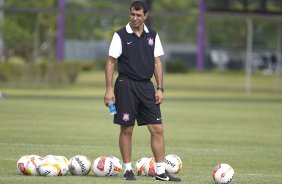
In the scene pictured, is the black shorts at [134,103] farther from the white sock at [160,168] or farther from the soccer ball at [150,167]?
the soccer ball at [150,167]

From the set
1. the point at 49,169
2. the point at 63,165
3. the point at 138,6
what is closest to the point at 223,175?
the point at 63,165

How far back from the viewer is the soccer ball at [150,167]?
518 inches

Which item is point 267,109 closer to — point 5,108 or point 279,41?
point 5,108

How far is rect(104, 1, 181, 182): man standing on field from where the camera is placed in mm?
12727

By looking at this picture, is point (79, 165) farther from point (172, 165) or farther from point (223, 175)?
point (223, 175)

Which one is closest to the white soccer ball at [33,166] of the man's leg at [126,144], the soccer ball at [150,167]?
the man's leg at [126,144]

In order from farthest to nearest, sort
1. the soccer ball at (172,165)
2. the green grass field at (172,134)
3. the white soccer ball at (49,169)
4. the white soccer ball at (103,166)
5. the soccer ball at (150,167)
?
the green grass field at (172,134) → the soccer ball at (172,165) → the soccer ball at (150,167) → the white soccer ball at (103,166) → the white soccer ball at (49,169)

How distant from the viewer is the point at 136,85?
42.1 ft


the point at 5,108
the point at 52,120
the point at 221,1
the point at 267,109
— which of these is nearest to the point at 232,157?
the point at 52,120

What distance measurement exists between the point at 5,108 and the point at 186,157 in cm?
1365

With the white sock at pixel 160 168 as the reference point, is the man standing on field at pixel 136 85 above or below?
above

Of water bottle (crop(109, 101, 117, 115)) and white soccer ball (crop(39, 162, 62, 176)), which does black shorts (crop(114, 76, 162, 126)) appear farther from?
white soccer ball (crop(39, 162, 62, 176))

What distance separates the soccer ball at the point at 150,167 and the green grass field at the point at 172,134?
0.28m

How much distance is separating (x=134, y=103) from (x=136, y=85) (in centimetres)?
24
